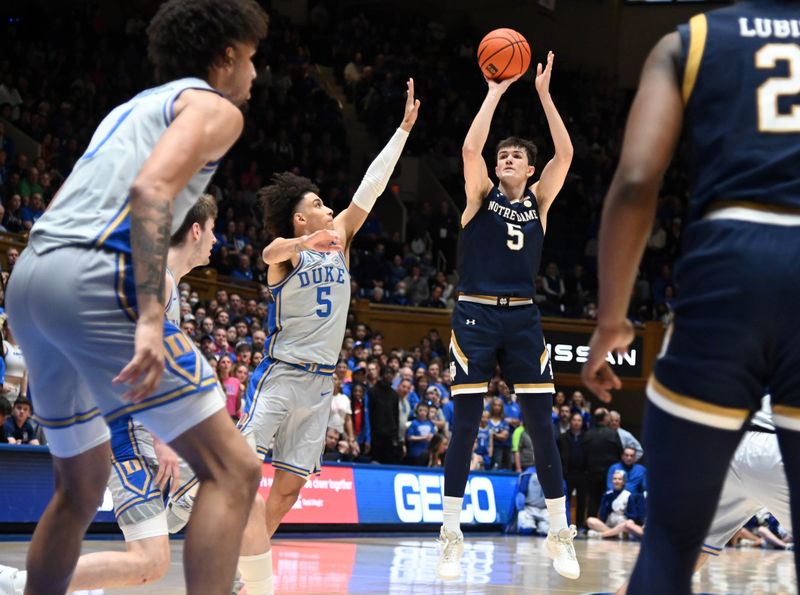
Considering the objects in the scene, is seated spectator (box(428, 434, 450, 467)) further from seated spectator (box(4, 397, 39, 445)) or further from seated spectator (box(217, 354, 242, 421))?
seated spectator (box(4, 397, 39, 445))

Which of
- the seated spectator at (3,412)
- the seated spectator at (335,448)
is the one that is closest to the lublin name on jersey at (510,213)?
the seated spectator at (3,412)

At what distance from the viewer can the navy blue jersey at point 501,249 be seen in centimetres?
710

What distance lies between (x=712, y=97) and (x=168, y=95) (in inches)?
62.7

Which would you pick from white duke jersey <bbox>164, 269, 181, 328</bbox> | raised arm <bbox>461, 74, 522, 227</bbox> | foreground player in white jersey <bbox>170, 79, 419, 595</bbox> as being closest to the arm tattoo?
white duke jersey <bbox>164, 269, 181, 328</bbox>

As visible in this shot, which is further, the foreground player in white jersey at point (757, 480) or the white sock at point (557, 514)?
the white sock at point (557, 514)

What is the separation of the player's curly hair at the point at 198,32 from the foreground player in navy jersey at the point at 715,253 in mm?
1349

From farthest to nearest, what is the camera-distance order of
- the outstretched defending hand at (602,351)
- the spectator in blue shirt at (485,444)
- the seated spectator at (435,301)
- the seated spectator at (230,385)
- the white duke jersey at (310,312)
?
1. the seated spectator at (435,301)
2. the spectator in blue shirt at (485,444)
3. the seated spectator at (230,385)
4. the white duke jersey at (310,312)
5. the outstretched defending hand at (602,351)

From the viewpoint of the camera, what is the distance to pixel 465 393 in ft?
22.9

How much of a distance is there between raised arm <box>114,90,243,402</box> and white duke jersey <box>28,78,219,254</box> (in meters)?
0.10

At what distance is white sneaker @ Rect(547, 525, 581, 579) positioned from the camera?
6.82 metres

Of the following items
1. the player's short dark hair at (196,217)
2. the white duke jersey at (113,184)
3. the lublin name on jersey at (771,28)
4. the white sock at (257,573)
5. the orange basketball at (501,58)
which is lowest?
the white sock at (257,573)

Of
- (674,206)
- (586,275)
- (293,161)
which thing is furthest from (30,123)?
(674,206)

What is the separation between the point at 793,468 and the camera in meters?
2.49

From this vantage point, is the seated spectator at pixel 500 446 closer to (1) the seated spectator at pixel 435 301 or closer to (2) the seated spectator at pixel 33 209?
(1) the seated spectator at pixel 435 301
